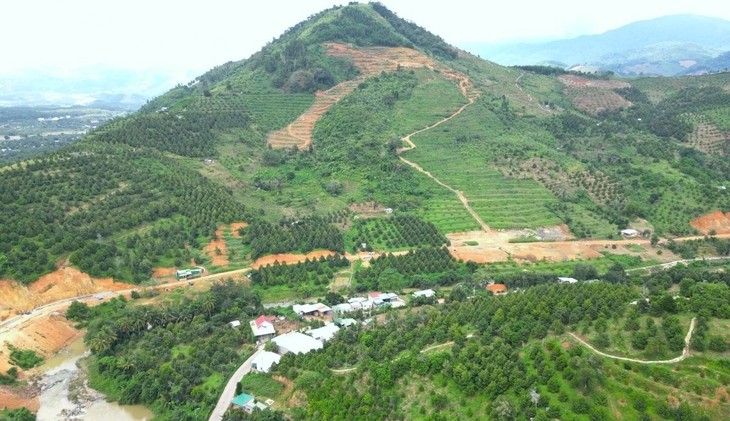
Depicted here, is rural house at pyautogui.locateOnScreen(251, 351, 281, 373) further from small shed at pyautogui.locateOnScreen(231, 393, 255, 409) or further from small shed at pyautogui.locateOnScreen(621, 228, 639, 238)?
small shed at pyautogui.locateOnScreen(621, 228, 639, 238)

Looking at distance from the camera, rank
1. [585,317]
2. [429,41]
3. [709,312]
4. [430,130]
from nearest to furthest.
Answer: [709,312] < [585,317] < [430,130] < [429,41]

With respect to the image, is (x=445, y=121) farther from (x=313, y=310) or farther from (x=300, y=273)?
(x=313, y=310)

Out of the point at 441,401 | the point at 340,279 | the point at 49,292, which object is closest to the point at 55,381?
the point at 49,292

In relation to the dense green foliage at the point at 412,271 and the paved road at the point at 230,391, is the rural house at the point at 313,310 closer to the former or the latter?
the dense green foliage at the point at 412,271

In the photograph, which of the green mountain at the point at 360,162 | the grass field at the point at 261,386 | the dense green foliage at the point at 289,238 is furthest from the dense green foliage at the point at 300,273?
the grass field at the point at 261,386

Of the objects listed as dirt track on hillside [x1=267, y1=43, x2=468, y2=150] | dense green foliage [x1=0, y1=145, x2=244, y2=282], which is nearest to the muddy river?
dense green foliage [x1=0, y1=145, x2=244, y2=282]

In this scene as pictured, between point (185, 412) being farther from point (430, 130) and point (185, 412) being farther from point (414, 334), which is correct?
point (430, 130)
